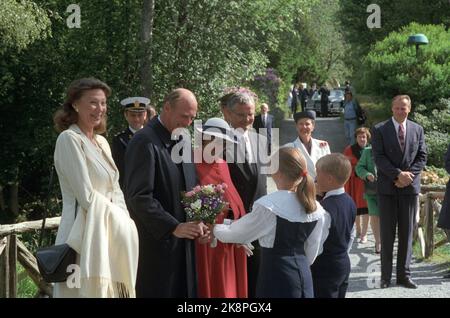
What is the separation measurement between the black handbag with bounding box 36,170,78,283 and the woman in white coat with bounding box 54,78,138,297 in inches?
1.7

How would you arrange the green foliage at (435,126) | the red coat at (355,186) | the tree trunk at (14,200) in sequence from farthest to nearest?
1. the tree trunk at (14,200)
2. the green foliage at (435,126)
3. the red coat at (355,186)

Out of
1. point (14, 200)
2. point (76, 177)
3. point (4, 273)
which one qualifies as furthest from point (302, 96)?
point (76, 177)

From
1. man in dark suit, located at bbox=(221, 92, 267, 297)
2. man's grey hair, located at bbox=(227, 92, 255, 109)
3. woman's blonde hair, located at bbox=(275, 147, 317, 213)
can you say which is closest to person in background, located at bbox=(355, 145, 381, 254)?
man in dark suit, located at bbox=(221, 92, 267, 297)

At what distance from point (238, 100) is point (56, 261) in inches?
98.4

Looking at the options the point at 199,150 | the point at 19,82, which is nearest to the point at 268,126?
the point at 19,82

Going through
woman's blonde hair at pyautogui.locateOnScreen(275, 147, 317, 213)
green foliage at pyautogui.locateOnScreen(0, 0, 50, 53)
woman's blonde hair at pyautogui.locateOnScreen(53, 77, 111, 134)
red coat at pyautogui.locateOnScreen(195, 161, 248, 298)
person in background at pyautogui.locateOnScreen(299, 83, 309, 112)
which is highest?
green foliage at pyautogui.locateOnScreen(0, 0, 50, 53)

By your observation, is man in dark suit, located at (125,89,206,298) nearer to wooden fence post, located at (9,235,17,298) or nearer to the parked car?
wooden fence post, located at (9,235,17,298)

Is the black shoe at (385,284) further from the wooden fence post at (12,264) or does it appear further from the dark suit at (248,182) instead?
the wooden fence post at (12,264)

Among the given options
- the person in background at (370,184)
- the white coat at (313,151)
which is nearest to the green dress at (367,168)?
the person in background at (370,184)

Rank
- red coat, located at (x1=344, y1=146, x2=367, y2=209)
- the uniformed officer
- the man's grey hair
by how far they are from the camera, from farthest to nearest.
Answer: red coat, located at (x1=344, y1=146, x2=367, y2=209) < the uniformed officer < the man's grey hair

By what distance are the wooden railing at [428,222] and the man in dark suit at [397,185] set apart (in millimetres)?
2465

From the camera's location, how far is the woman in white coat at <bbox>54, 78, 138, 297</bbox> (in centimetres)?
471

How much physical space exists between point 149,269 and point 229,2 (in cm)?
1165

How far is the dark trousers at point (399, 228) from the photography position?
8773mm
